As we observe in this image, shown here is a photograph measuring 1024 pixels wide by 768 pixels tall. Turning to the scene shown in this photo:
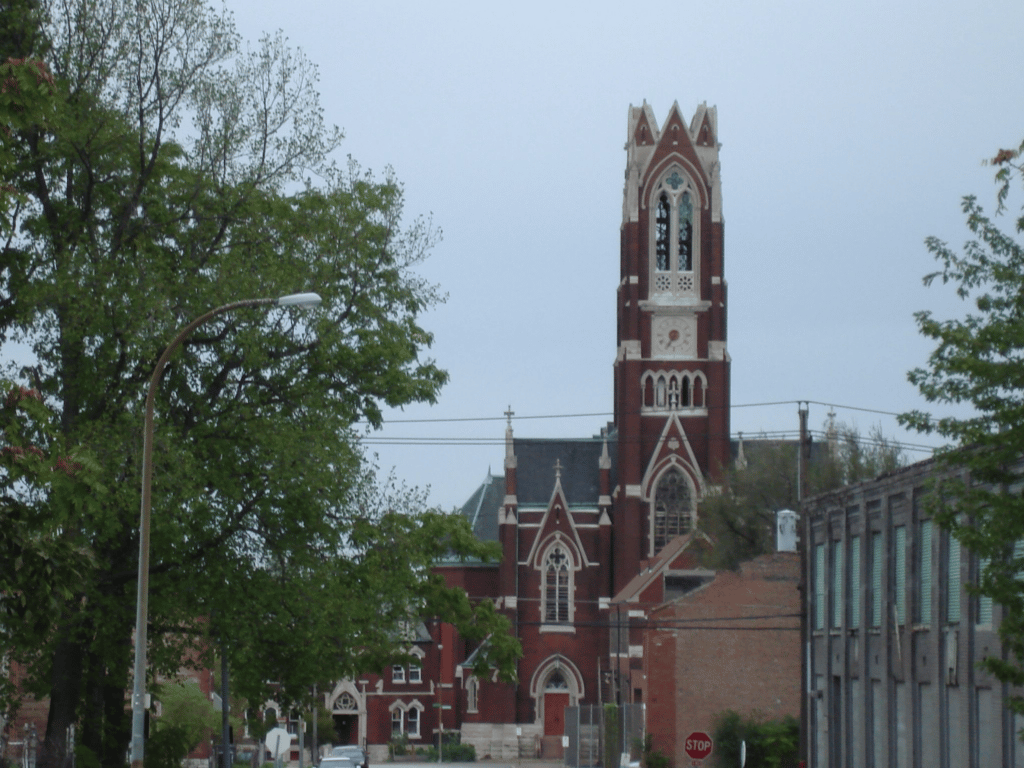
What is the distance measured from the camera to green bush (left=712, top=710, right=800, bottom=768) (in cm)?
4231

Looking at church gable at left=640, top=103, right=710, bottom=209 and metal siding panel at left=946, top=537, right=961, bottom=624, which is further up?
church gable at left=640, top=103, right=710, bottom=209

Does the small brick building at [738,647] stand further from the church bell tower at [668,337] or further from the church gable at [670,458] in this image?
the church gable at [670,458]

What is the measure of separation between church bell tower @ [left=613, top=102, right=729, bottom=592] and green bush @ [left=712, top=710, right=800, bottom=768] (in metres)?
37.6

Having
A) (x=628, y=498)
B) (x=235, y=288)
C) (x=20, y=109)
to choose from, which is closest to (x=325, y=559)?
(x=235, y=288)

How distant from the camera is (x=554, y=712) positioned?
85.9 metres

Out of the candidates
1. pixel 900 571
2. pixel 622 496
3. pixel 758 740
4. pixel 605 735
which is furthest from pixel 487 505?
pixel 900 571

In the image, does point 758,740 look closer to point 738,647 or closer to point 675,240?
point 738,647

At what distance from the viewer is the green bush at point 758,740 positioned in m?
42.3

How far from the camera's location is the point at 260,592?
24.7m

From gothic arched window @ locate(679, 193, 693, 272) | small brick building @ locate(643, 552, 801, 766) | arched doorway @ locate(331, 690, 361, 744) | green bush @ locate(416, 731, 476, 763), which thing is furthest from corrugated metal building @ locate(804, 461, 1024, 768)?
arched doorway @ locate(331, 690, 361, 744)

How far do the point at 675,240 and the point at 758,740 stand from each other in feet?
163

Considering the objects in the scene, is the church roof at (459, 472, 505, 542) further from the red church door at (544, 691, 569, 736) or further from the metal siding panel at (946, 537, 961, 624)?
the metal siding panel at (946, 537, 961, 624)

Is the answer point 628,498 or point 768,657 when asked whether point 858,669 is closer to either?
point 768,657

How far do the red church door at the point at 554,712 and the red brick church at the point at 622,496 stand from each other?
2.3 inches
